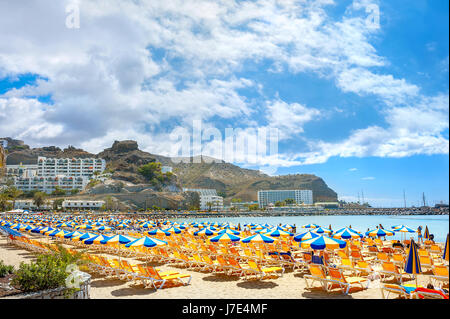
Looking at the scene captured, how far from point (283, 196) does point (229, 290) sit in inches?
6975

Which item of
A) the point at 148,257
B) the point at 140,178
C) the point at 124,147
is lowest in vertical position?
the point at 148,257

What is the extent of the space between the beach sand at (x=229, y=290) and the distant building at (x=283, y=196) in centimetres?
17266

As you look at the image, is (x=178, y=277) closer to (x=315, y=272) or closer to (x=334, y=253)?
(x=315, y=272)

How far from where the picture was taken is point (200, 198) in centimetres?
13275

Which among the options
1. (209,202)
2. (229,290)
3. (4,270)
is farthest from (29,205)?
(229,290)

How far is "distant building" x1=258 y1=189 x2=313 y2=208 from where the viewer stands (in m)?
180

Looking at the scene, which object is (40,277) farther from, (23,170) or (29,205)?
(23,170)

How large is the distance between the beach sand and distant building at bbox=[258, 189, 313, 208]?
17266 cm

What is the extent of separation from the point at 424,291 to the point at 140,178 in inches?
5197

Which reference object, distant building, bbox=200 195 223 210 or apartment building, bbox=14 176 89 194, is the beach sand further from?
distant building, bbox=200 195 223 210

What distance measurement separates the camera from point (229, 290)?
26.5 ft

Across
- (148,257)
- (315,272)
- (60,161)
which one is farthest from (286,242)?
(60,161)

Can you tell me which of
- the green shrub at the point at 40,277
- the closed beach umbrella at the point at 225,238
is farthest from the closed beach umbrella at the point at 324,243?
the green shrub at the point at 40,277
